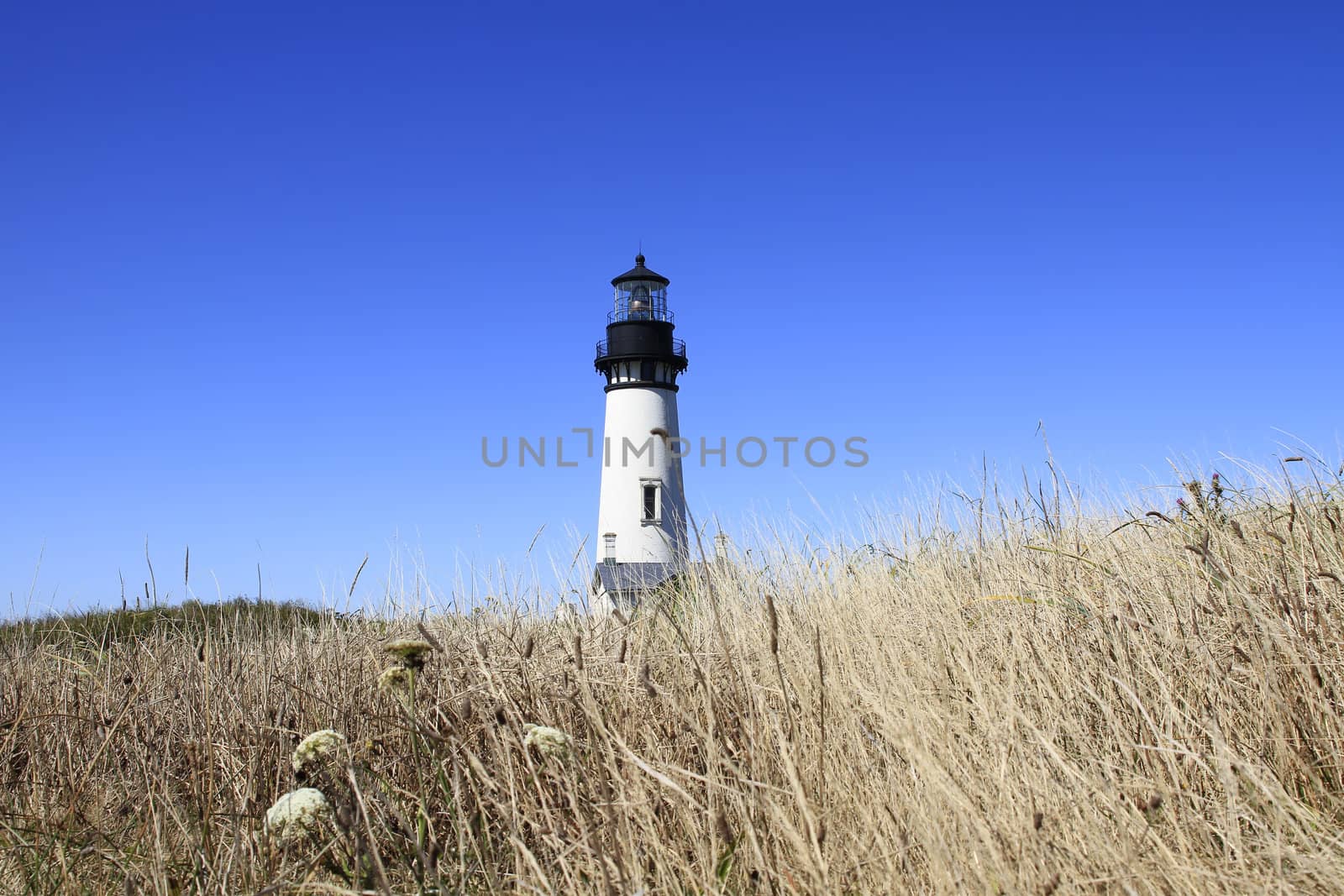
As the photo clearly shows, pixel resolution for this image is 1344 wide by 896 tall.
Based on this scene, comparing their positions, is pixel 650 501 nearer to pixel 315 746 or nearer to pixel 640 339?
pixel 640 339

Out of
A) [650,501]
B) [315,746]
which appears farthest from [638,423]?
[315,746]

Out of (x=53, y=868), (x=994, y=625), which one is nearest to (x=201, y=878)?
→ (x=53, y=868)

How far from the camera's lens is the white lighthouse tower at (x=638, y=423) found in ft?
79.5

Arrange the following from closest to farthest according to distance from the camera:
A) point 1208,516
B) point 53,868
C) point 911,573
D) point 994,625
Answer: point 53,868 < point 994,625 < point 1208,516 < point 911,573

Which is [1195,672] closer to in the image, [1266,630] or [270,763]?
[1266,630]

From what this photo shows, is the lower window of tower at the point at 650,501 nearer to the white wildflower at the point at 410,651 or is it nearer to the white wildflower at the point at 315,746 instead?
the white wildflower at the point at 315,746

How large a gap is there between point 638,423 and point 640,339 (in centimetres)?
245

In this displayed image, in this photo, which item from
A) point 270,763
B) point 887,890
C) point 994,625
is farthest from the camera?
Answer: point 994,625

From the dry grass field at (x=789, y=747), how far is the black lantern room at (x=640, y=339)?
2105 cm

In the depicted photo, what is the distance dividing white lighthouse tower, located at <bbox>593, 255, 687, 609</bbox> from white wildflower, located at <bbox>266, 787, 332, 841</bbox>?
68.7 feet

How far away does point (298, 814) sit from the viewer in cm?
221

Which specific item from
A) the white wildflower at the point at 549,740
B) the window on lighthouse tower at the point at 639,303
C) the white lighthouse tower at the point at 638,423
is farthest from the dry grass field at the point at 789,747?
the window on lighthouse tower at the point at 639,303

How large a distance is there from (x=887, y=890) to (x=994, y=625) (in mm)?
1776

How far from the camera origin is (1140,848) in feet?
7.12
